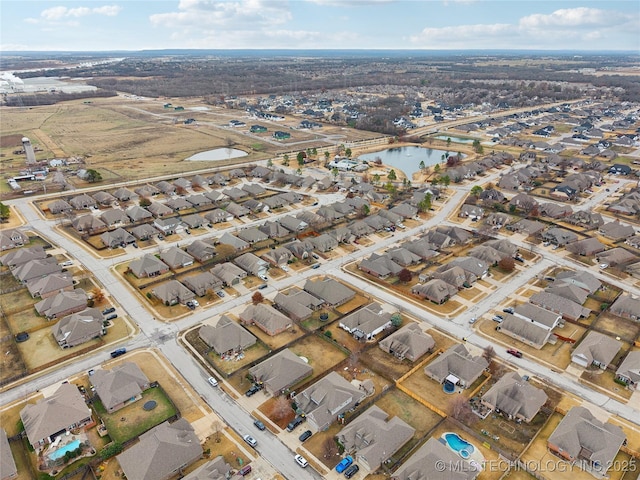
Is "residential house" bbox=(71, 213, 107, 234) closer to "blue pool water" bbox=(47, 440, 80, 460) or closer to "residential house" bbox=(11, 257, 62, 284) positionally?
"residential house" bbox=(11, 257, 62, 284)

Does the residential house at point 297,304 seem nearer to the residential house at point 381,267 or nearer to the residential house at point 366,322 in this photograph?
the residential house at point 366,322

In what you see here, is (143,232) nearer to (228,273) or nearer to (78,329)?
(228,273)

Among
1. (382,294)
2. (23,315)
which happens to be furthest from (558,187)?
(23,315)

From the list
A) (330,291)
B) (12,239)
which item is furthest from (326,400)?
(12,239)

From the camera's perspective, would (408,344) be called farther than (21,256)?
No

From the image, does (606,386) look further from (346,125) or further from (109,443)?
(346,125)

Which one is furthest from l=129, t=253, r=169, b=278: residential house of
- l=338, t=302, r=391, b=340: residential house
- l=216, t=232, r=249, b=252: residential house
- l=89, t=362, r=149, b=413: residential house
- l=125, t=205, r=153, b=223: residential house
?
l=338, t=302, r=391, b=340: residential house
